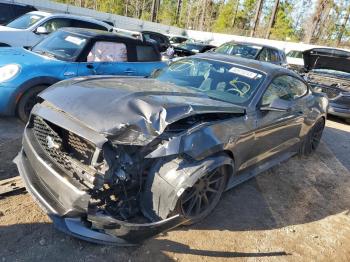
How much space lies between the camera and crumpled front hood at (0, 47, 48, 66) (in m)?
5.35

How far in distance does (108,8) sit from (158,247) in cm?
5175

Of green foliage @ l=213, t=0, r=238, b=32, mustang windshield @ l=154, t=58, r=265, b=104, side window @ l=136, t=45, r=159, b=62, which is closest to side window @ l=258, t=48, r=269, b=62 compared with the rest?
side window @ l=136, t=45, r=159, b=62

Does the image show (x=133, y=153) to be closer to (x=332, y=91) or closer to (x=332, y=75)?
(x=332, y=91)

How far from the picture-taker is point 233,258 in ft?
10.6

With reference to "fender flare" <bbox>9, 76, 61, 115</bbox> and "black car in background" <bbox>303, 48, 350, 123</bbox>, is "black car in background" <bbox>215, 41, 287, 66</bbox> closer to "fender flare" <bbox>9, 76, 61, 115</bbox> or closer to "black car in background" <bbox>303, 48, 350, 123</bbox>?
"black car in background" <bbox>303, 48, 350, 123</bbox>

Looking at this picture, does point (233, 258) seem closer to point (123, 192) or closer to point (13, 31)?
point (123, 192)

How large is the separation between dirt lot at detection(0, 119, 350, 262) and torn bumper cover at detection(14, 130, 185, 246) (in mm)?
257

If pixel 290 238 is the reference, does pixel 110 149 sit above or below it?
above

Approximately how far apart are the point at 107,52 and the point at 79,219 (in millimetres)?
4264

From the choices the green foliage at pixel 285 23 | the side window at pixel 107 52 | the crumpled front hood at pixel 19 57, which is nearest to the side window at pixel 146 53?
the side window at pixel 107 52

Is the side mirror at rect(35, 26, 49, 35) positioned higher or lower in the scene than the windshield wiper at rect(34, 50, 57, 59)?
lower

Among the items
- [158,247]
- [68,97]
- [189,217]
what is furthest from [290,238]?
[68,97]

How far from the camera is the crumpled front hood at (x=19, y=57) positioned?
535 centimetres

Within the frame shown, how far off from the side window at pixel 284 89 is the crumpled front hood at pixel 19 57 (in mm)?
3534
